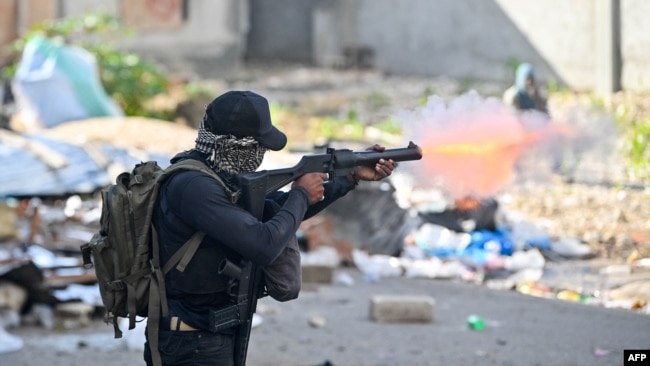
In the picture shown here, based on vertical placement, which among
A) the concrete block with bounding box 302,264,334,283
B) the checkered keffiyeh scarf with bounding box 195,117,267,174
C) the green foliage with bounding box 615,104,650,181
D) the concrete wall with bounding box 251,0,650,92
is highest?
the checkered keffiyeh scarf with bounding box 195,117,267,174

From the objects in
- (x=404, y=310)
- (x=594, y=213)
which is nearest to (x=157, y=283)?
(x=404, y=310)

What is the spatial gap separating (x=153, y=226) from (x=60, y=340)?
12.6 feet

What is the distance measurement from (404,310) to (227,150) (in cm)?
421

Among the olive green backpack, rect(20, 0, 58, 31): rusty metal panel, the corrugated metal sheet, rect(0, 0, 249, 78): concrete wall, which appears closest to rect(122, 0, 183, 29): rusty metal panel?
rect(0, 0, 249, 78): concrete wall

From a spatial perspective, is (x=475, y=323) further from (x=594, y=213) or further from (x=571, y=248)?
(x=594, y=213)

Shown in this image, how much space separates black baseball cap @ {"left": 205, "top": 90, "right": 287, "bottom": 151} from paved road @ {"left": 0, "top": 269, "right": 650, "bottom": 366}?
10.4 feet

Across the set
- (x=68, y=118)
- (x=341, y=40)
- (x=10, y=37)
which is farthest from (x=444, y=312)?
(x=341, y=40)

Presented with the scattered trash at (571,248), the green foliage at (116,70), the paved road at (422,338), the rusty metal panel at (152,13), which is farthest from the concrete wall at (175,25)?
the paved road at (422,338)

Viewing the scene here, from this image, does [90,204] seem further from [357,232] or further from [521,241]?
[521,241]

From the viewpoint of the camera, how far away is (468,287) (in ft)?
30.5

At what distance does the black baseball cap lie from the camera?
12.9 feet

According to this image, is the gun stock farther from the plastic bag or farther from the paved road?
the plastic bag

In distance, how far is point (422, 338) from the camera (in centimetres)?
752

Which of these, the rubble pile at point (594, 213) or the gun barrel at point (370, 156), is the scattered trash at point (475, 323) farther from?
the gun barrel at point (370, 156)
